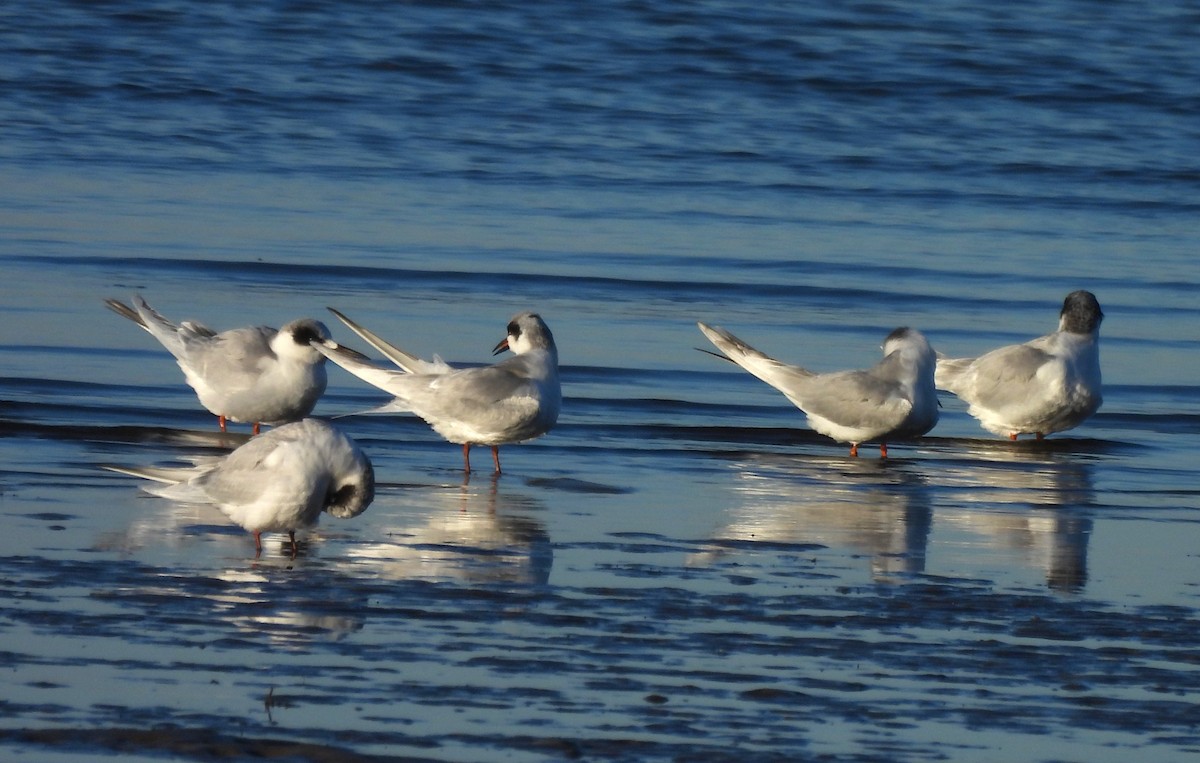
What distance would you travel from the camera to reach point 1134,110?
2400 cm

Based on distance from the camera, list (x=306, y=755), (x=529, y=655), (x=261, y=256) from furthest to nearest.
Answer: (x=261, y=256), (x=529, y=655), (x=306, y=755)

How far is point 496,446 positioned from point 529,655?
3.70 metres

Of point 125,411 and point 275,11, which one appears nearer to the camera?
point 125,411

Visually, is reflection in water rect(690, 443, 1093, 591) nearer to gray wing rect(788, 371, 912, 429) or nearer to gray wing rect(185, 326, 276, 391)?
gray wing rect(788, 371, 912, 429)

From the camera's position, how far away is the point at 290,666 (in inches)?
207

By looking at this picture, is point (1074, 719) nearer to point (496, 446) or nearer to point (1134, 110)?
point (496, 446)

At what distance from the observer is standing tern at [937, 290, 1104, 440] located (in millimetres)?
10625

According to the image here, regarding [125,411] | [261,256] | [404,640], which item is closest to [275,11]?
[261,256]

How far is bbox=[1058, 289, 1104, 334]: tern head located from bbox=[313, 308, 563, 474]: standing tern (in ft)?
10.7

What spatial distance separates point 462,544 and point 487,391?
1.91 metres

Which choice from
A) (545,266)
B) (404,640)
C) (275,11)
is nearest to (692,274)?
(545,266)

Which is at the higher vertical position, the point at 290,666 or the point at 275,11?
the point at 275,11

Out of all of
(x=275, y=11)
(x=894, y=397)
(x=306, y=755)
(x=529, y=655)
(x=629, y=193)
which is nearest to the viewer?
(x=306, y=755)

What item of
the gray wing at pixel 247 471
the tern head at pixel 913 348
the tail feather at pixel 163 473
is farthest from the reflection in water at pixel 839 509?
the tail feather at pixel 163 473
